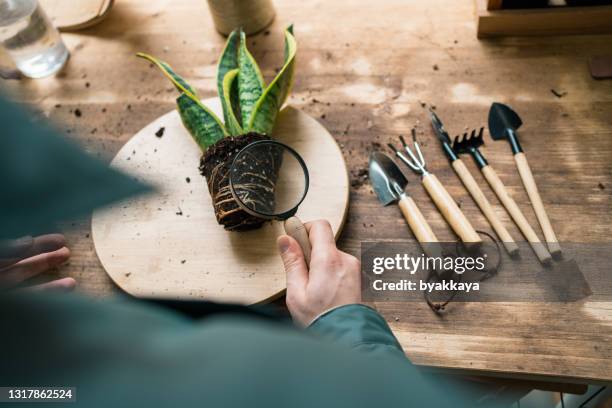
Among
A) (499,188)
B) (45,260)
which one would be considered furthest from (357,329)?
(45,260)

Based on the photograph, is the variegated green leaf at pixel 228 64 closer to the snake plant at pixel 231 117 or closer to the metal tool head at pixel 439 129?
the snake plant at pixel 231 117

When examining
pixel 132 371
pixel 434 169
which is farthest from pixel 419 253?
pixel 132 371

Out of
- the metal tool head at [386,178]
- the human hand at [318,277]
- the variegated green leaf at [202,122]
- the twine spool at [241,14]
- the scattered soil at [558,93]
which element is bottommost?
the metal tool head at [386,178]

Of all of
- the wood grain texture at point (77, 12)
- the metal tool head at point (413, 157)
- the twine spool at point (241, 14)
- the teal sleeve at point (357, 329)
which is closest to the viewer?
the teal sleeve at point (357, 329)

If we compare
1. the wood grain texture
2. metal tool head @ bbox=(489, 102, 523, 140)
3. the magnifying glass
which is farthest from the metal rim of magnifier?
the wood grain texture


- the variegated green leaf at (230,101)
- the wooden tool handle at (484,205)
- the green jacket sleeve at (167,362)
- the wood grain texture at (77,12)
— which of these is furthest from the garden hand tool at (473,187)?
the wood grain texture at (77,12)

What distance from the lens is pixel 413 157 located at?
1313mm

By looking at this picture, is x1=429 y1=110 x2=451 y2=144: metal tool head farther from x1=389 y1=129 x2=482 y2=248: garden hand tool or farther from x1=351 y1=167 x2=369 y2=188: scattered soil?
x1=351 y1=167 x2=369 y2=188: scattered soil

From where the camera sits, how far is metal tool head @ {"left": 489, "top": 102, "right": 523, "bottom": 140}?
1322mm

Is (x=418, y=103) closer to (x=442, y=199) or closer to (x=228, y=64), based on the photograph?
(x=442, y=199)

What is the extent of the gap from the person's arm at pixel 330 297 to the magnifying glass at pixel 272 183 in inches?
1.3

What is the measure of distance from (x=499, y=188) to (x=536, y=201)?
0.09 m

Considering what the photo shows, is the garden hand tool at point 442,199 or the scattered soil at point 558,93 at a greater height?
the scattered soil at point 558,93

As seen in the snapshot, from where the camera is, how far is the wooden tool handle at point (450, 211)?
1159 millimetres
